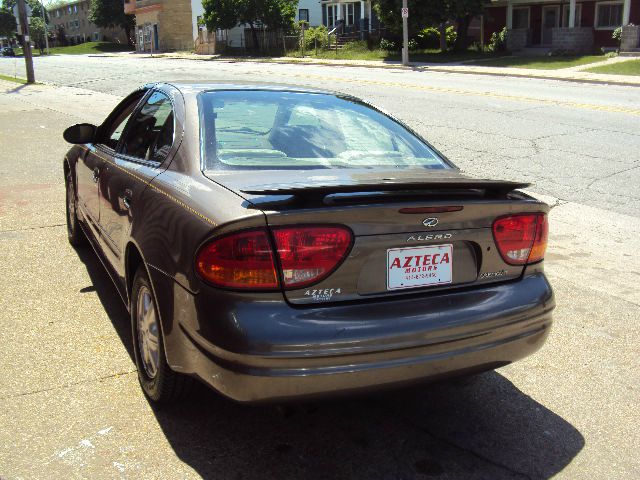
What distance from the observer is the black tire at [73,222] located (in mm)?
5891

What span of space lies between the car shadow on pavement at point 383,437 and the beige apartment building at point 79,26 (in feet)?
332

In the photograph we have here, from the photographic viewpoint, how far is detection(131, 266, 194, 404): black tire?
3.28 m

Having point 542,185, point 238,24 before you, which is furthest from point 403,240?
point 238,24

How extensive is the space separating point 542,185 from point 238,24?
157ft

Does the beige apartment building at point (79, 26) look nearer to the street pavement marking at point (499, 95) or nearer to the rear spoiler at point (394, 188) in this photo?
the street pavement marking at point (499, 95)

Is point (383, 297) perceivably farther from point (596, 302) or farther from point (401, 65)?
point (401, 65)

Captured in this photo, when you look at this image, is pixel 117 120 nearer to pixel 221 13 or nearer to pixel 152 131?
pixel 152 131

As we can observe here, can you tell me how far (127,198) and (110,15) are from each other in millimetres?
94431

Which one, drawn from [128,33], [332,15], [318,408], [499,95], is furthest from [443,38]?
[128,33]

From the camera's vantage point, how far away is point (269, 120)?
12.8ft

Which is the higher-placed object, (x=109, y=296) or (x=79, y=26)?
(x=79, y=26)

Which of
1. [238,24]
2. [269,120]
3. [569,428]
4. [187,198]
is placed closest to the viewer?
[187,198]

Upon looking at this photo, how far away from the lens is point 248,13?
50.4m

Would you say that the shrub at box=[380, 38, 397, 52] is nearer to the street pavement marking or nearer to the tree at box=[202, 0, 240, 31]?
the tree at box=[202, 0, 240, 31]
